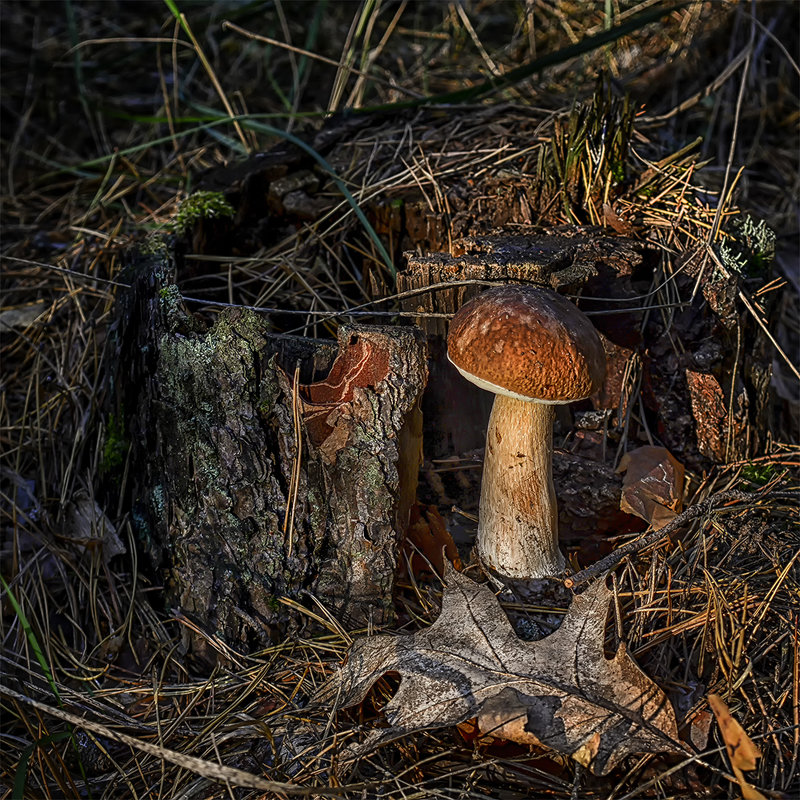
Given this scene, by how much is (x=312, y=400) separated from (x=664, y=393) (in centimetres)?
142

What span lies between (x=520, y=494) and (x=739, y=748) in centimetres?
93

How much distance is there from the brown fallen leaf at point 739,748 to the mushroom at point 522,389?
81 centimetres

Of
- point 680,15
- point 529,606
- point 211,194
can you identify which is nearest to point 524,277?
point 529,606

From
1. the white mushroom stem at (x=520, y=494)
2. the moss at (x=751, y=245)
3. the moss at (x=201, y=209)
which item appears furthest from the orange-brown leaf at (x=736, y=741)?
the moss at (x=201, y=209)

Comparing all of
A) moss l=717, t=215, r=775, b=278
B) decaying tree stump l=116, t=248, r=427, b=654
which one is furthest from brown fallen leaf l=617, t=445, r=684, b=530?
moss l=717, t=215, r=775, b=278

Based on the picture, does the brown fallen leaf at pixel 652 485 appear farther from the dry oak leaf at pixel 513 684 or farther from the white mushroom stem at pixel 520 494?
the dry oak leaf at pixel 513 684

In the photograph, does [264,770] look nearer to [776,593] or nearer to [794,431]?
[776,593]

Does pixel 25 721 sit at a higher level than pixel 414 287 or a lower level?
lower

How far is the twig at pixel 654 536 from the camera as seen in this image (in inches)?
89.6

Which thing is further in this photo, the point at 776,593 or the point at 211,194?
the point at 211,194

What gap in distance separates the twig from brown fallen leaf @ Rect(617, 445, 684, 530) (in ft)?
0.21

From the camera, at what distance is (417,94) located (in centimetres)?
Answer: 405

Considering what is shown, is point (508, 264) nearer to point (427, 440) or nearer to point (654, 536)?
point (427, 440)

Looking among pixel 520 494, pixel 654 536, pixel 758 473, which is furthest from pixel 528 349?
pixel 758 473
